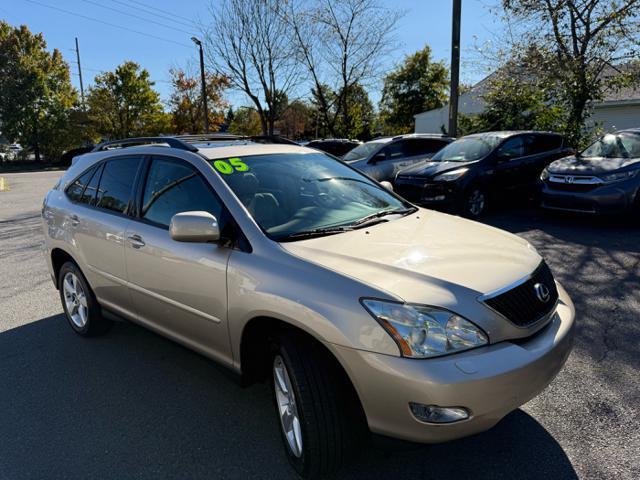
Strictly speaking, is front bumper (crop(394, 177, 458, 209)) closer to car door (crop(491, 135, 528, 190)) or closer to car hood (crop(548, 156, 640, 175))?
car door (crop(491, 135, 528, 190))

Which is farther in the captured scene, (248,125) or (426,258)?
(248,125)

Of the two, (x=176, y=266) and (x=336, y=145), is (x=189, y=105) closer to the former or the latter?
(x=336, y=145)

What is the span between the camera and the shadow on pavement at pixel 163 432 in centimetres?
245

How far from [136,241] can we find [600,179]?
23.1ft

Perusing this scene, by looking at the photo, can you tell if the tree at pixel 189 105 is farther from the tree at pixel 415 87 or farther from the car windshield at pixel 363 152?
the car windshield at pixel 363 152

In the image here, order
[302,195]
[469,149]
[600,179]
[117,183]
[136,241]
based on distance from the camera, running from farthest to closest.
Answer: [469,149] < [600,179] < [117,183] < [136,241] < [302,195]

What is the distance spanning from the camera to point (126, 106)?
37781mm

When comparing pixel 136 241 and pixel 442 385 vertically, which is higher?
pixel 136 241

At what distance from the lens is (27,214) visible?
11.7 m

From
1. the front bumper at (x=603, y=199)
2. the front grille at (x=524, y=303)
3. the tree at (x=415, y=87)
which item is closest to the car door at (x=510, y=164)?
the front bumper at (x=603, y=199)

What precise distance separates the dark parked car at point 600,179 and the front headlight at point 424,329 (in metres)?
6.46

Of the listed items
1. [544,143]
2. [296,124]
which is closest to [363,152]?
[544,143]

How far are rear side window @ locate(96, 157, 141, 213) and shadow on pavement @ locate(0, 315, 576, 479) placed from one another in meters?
1.23

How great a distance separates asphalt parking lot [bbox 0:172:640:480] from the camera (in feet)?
8.03
